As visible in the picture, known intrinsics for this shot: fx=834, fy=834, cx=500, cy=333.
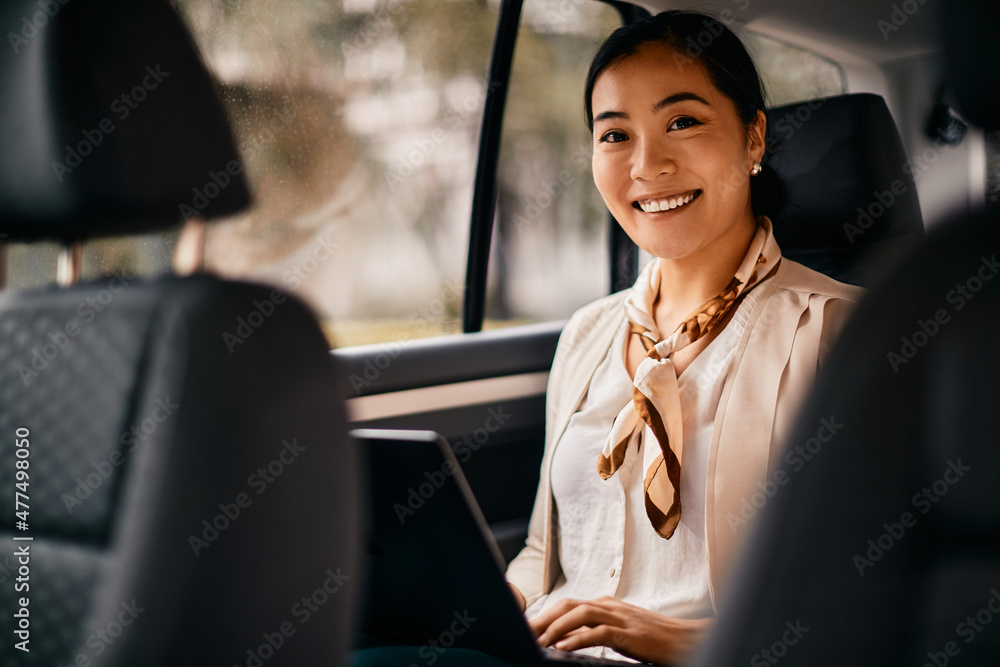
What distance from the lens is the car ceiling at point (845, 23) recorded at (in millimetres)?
1792

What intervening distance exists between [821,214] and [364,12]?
2.03m

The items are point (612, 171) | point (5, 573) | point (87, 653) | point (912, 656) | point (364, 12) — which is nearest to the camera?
point (912, 656)

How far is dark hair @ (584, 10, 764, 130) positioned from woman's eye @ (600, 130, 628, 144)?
0.12m

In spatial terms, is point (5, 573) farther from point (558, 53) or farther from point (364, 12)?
point (558, 53)

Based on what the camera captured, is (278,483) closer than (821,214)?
Yes

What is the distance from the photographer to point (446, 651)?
3.86 ft

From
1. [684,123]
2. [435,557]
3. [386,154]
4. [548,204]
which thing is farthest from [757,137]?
Answer: [548,204]

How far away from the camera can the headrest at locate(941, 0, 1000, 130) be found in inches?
26.3

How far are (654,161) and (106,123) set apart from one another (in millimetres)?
932

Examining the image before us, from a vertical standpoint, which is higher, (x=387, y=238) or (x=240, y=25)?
(x=240, y=25)

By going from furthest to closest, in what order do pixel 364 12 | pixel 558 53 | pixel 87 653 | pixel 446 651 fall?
pixel 558 53, pixel 364 12, pixel 446 651, pixel 87 653

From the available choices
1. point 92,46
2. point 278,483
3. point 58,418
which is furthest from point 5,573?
point 92,46

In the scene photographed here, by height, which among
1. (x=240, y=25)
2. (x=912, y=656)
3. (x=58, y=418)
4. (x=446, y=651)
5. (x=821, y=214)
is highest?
(x=240, y=25)

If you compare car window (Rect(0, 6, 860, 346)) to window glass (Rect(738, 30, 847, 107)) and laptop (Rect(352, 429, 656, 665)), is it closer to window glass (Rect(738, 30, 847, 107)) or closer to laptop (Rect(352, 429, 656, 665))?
window glass (Rect(738, 30, 847, 107))
